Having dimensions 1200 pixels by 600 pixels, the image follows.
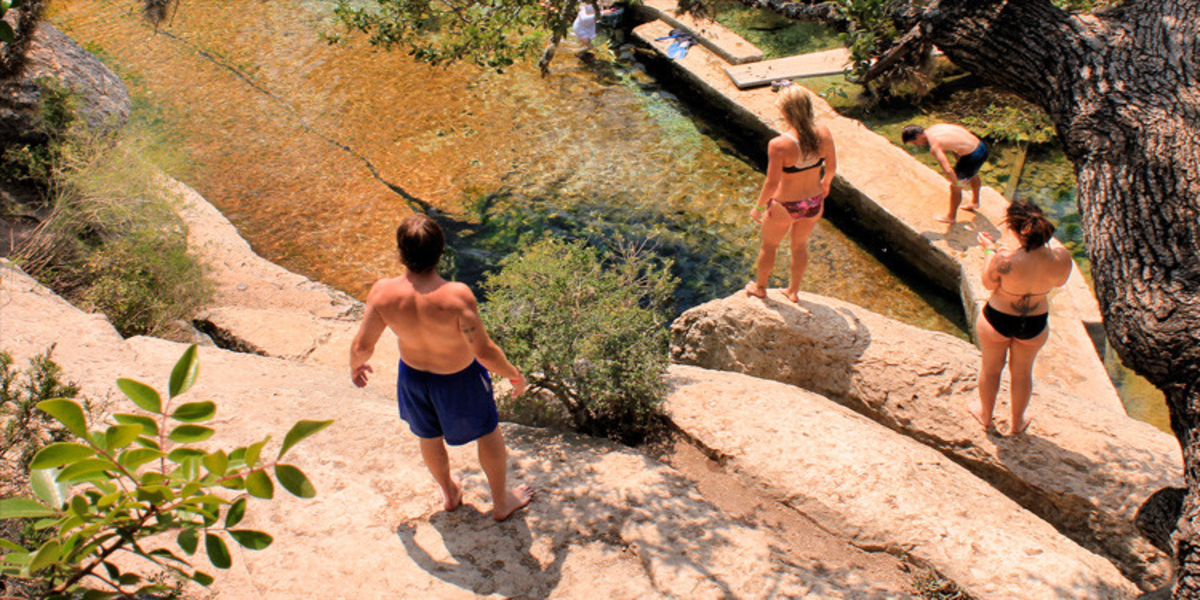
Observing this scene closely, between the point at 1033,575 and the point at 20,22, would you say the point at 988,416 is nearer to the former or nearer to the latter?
the point at 1033,575

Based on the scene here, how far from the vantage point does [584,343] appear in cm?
465

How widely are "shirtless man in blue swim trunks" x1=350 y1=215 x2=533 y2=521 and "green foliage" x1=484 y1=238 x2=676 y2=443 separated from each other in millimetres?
1002

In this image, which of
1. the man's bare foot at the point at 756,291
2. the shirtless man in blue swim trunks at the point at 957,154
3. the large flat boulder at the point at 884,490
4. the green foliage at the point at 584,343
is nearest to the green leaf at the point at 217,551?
the green foliage at the point at 584,343

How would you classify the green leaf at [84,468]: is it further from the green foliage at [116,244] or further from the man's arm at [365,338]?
the green foliage at [116,244]

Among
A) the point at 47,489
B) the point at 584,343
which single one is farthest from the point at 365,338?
the point at 47,489

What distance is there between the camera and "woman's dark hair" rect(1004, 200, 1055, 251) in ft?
13.6

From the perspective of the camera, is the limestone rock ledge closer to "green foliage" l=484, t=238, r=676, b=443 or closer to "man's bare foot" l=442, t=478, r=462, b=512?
"man's bare foot" l=442, t=478, r=462, b=512

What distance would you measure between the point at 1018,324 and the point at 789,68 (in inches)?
258

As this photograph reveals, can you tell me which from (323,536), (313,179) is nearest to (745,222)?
(313,179)

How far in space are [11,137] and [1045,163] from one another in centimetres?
995

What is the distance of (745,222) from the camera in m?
8.04

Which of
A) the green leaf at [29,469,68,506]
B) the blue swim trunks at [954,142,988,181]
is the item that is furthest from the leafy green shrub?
the blue swim trunks at [954,142,988,181]

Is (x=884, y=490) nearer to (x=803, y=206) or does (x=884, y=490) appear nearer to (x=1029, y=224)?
(x=1029, y=224)

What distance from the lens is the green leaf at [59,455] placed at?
1206 mm
